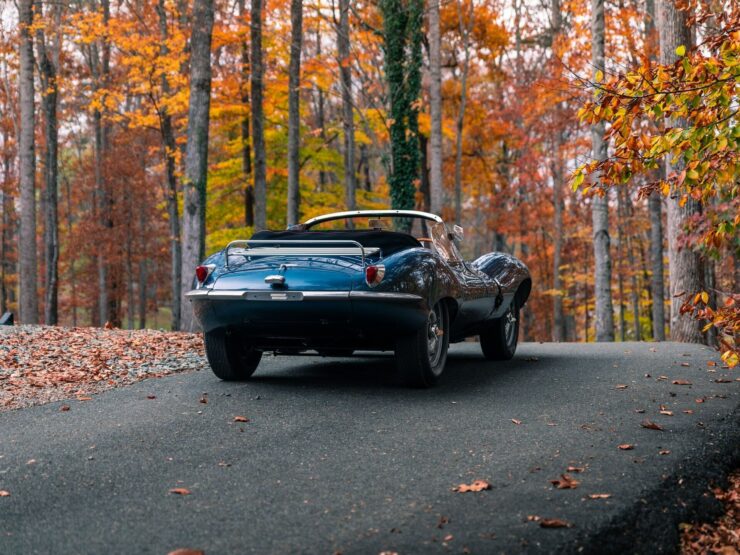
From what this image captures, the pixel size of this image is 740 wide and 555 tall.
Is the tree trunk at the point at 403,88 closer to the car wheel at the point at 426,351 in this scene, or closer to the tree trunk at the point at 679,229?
the tree trunk at the point at 679,229

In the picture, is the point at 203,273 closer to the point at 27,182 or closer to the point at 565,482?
the point at 565,482

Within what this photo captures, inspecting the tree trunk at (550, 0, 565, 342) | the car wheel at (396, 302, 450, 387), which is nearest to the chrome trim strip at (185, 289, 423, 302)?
the car wheel at (396, 302, 450, 387)

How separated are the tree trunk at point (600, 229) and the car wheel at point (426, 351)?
11050 millimetres

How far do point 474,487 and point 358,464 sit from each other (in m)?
0.77

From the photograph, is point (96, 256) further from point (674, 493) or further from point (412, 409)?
point (674, 493)

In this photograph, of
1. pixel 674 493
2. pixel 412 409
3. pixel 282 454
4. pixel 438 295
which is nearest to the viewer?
pixel 674 493

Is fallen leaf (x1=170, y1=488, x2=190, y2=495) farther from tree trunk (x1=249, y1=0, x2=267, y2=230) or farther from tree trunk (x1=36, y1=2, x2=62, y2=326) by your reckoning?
tree trunk (x1=36, y1=2, x2=62, y2=326)

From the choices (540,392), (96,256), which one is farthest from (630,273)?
(540,392)

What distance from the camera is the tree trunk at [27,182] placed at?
58.9 ft

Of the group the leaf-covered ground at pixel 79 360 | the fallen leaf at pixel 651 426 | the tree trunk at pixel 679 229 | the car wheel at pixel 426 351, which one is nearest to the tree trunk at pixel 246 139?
the leaf-covered ground at pixel 79 360

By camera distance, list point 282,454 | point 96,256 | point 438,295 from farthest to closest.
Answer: point 96,256 < point 438,295 < point 282,454

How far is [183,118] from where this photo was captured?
23734 millimetres

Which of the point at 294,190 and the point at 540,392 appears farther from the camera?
the point at 294,190

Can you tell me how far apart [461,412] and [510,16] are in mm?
23552
